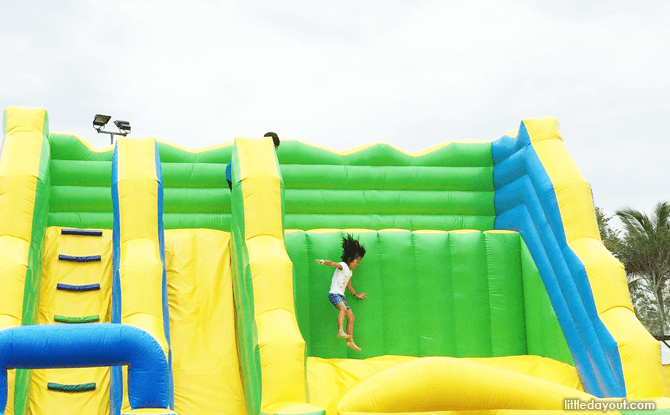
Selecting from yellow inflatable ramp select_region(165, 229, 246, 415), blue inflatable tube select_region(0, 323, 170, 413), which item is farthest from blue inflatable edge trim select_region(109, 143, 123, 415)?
blue inflatable tube select_region(0, 323, 170, 413)

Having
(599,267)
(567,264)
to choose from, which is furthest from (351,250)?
(599,267)

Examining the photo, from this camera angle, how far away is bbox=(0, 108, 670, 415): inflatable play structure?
421cm

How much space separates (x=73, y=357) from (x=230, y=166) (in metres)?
2.72

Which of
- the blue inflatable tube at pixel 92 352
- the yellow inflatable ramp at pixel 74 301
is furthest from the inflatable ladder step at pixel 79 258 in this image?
the blue inflatable tube at pixel 92 352

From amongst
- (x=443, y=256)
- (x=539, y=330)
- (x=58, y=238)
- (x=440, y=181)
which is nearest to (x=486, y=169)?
(x=440, y=181)

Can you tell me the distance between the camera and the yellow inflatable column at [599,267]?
4.42 m

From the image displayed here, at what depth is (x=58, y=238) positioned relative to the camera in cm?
549

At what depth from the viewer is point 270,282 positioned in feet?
14.7

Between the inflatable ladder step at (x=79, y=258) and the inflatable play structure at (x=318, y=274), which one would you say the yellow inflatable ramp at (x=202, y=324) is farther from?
the inflatable ladder step at (x=79, y=258)

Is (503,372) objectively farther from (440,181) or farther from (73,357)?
(440,181)

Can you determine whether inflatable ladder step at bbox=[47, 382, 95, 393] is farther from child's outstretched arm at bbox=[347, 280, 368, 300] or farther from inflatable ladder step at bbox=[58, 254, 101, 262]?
child's outstretched arm at bbox=[347, 280, 368, 300]

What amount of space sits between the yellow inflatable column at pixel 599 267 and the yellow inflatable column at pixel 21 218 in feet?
12.8

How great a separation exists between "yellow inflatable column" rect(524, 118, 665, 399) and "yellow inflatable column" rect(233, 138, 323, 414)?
2141 mm

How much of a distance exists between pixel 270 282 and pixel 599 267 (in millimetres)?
2354
